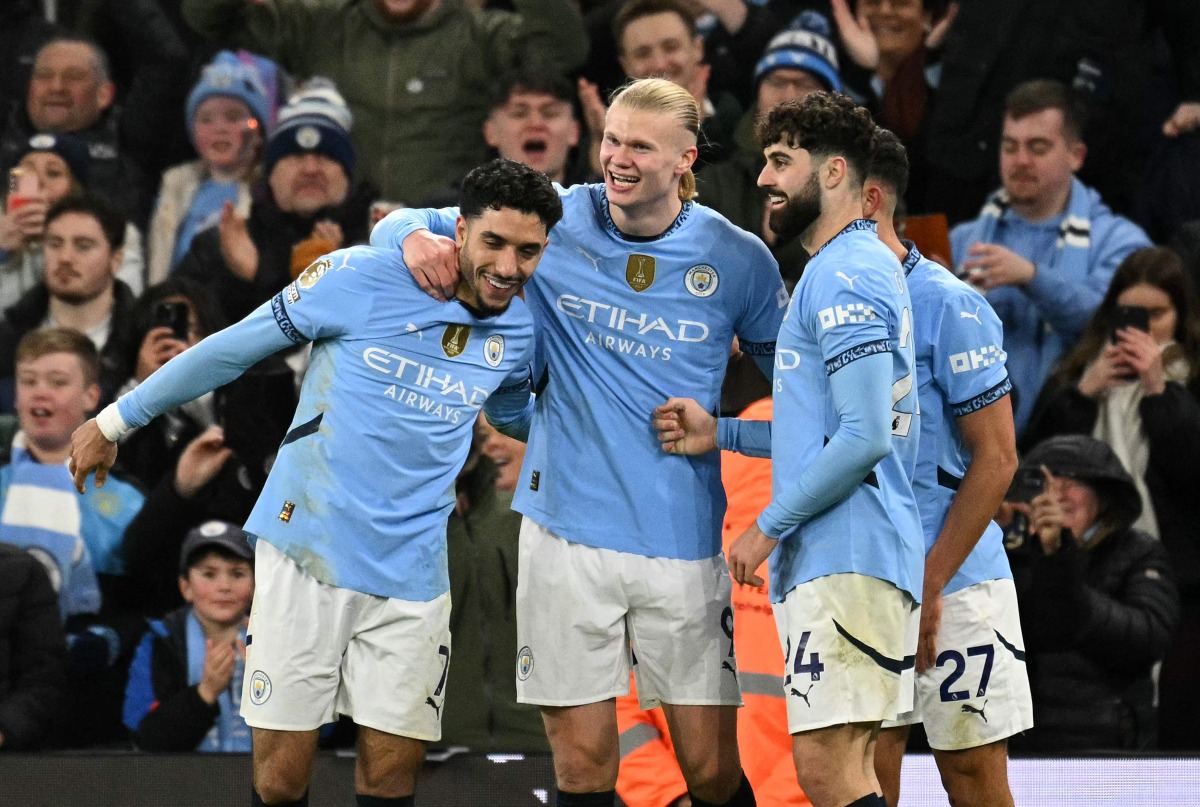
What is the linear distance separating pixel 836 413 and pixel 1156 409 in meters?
3.13

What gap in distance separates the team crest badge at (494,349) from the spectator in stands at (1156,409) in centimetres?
320

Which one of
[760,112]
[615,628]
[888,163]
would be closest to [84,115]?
[760,112]

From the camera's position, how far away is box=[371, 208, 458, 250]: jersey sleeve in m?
4.24

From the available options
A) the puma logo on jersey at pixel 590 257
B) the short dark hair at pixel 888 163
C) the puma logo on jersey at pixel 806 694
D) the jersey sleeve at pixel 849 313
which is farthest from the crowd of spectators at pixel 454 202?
the puma logo on jersey at pixel 806 694

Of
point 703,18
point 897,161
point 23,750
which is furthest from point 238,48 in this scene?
point 897,161

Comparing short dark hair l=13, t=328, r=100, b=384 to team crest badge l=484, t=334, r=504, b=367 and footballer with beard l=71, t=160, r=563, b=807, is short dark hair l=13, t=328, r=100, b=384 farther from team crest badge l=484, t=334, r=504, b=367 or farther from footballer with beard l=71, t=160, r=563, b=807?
team crest badge l=484, t=334, r=504, b=367

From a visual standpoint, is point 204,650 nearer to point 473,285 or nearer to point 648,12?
point 473,285

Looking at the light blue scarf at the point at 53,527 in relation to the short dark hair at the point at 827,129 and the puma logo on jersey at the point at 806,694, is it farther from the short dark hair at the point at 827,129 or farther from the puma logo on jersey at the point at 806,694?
the short dark hair at the point at 827,129

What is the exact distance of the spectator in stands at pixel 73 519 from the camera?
6.11 meters

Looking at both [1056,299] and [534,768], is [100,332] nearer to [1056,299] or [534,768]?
[534,768]

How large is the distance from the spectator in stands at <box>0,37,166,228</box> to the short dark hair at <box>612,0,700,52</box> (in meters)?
2.42

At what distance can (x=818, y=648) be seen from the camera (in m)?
3.66

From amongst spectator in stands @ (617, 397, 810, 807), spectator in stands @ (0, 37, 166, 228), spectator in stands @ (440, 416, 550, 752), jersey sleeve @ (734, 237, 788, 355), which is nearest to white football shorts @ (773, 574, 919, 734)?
spectator in stands @ (617, 397, 810, 807)

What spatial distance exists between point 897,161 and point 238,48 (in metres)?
4.81
